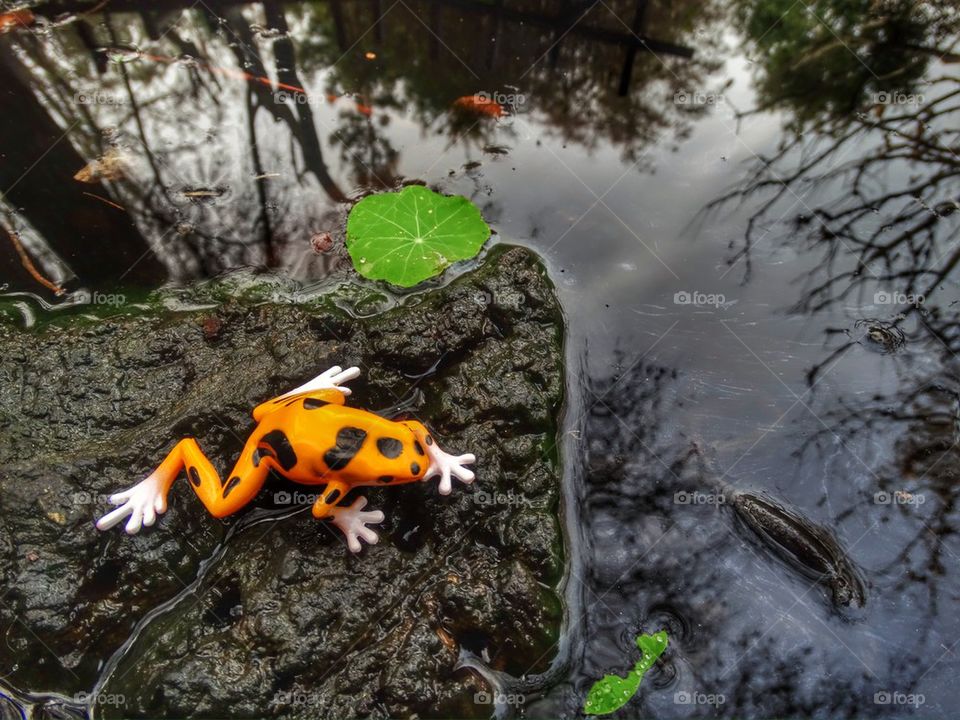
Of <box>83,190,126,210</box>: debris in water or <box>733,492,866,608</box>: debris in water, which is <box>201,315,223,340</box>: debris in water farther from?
<box>733,492,866,608</box>: debris in water

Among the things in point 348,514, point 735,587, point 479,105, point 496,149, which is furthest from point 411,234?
point 735,587

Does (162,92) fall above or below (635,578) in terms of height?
above

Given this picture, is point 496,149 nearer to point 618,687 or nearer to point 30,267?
point 30,267

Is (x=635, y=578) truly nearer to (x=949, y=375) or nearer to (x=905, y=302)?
(x=949, y=375)

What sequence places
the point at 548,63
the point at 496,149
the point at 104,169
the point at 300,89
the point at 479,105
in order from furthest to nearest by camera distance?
1. the point at 548,63
2. the point at 300,89
3. the point at 479,105
4. the point at 496,149
5. the point at 104,169

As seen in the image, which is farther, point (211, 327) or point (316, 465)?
point (211, 327)

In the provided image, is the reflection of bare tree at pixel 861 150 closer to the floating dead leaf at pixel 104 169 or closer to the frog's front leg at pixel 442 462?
the frog's front leg at pixel 442 462

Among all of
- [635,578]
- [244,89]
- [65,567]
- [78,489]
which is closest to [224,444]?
[78,489]
